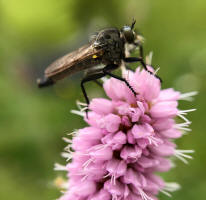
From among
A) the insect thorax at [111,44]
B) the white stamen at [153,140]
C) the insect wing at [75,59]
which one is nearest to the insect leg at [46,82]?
the insect wing at [75,59]

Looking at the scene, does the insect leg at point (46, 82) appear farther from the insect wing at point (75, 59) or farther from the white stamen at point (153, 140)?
the white stamen at point (153, 140)

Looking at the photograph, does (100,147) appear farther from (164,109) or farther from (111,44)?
(111,44)

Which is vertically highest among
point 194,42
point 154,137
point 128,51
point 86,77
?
point 194,42

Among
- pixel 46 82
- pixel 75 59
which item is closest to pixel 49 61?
pixel 46 82

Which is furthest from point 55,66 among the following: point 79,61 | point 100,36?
point 100,36

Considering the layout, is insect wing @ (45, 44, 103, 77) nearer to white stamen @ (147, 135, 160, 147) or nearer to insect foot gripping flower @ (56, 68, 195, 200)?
insect foot gripping flower @ (56, 68, 195, 200)

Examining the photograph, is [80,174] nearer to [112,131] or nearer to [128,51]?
[112,131]
